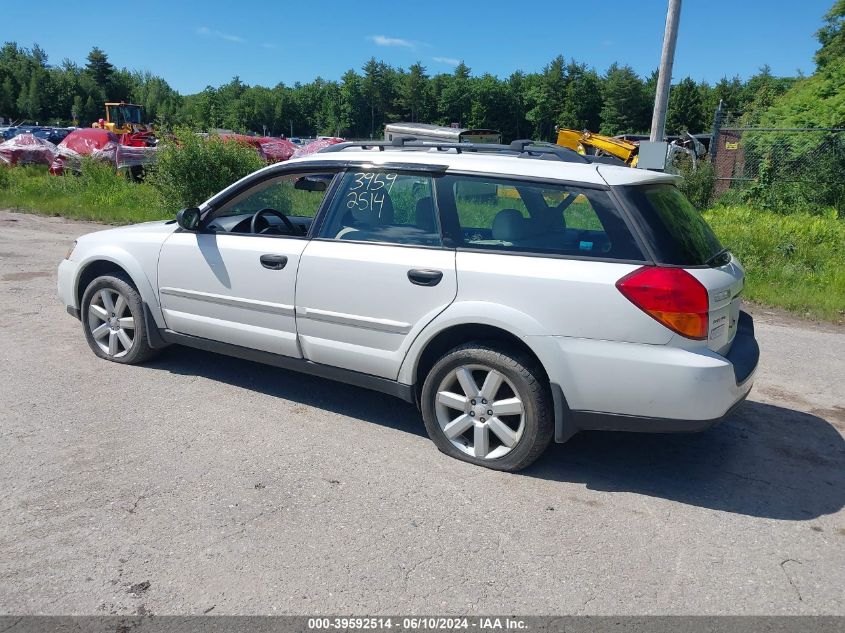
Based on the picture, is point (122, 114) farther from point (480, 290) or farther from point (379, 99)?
point (379, 99)

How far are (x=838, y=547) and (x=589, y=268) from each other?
70.4 inches

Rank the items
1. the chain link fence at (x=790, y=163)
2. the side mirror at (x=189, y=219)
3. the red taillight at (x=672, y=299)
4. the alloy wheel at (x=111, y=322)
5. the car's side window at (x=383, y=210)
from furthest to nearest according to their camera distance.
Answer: the chain link fence at (x=790, y=163) → the alloy wheel at (x=111, y=322) → the side mirror at (x=189, y=219) → the car's side window at (x=383, y=210) → the red taillight at (x=672, y=299)

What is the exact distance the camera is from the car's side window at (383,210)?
4.37 m

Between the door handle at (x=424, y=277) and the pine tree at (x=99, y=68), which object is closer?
the door handle at (x=424, y=277)

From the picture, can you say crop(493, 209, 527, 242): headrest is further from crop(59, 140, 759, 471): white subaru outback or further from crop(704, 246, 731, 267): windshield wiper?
crop(704, 246, 731, 267): windshield wiper

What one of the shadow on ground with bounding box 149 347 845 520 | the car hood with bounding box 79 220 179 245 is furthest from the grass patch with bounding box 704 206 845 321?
the car hood with bounding box 79 220 179 245

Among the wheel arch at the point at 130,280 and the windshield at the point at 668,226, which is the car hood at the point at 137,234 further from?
the windshield at the point at 668,226

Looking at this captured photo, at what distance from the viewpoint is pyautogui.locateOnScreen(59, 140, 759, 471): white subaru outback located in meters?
3.66

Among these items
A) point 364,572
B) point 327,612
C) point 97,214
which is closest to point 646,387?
point 364,572

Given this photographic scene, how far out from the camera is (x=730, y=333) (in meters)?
4.01

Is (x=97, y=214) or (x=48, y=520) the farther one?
(x=97, y=214)

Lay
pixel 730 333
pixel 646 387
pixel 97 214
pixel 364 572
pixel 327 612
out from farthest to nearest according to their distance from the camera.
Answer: pixel 97 214 < pixel 730 333 < pixel 646 387 < pixel 364 572 < pixel 327 612

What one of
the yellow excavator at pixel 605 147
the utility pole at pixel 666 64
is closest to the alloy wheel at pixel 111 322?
the utility pole at pixel 666 64

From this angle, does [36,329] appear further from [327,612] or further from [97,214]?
[97,214]
